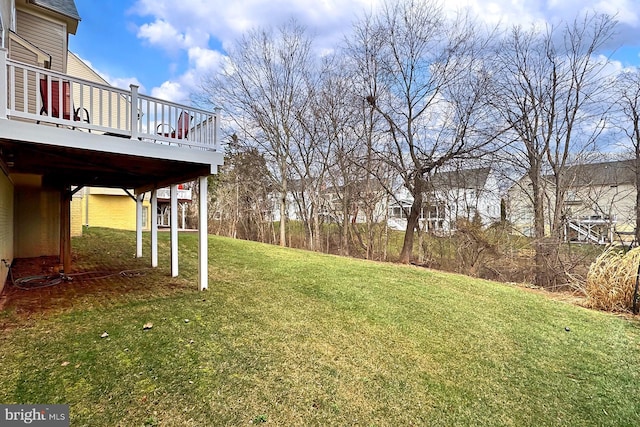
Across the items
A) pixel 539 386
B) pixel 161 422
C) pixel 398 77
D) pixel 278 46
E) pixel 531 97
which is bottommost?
pixel 539 386

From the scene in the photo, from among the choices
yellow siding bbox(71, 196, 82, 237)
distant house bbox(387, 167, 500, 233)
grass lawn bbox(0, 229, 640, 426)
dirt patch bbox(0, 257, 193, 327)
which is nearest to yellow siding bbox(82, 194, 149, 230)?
yellow siding bbox(71, 196, 82, 237)

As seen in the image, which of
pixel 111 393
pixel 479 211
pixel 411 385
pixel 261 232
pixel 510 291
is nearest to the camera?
pixel 111 393

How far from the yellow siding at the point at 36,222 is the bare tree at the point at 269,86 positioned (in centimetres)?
884

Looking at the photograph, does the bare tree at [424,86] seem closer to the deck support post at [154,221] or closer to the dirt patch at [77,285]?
the deck support post at [154,221]

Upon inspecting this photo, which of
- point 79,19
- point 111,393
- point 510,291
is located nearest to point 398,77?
point 510,291

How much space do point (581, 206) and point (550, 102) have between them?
4.14 meters

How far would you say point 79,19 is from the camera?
331 inches

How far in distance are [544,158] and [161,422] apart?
534 inches

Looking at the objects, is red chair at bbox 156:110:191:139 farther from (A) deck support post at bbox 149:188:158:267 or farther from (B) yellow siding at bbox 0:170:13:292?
(B) yellow siding at bbox 0:170:13:292

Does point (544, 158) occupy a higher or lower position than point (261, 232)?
higher

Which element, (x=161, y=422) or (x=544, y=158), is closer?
(x=161, y=422)

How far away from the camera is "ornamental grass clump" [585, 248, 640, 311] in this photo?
600 cm

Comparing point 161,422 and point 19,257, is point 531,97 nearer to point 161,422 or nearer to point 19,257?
point 161,422

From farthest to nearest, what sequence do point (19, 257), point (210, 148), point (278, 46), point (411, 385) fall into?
point (278, 46), point (19, 257), point (210, 148), point (411, 385)
